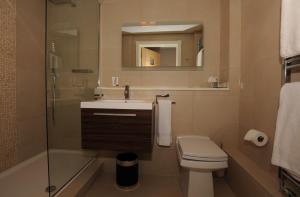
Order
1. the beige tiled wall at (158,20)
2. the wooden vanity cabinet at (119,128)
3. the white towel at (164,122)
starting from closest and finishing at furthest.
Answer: the wooden vanity cabinet at (119,128), the white towel at (164,122), the beige tiled wall at (158,20)

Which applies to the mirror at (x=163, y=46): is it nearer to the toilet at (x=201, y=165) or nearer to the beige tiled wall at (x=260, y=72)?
the beige tiled wall at (x=260, y=72)

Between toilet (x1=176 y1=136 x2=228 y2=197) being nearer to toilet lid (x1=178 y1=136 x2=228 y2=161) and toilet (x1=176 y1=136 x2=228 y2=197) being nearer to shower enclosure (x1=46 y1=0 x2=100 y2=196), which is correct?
toilet lid (x1=178 y1=136 x2=228 y2=161)

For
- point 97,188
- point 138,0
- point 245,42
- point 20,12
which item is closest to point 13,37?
point 20,12

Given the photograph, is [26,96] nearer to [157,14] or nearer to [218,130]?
[157,14]

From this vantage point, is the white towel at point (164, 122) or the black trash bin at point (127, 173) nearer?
the black trash bin at point (127, 173)

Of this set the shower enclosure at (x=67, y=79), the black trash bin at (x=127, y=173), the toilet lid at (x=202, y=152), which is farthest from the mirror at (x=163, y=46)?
the black trash bin at (x=127, y=173)

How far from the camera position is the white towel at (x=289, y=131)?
0.84m

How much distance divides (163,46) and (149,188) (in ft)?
4.95

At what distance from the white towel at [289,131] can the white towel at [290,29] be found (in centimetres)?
20

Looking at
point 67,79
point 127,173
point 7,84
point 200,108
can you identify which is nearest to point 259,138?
point 200,108

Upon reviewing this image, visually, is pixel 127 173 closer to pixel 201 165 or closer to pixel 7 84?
pixel 201 165

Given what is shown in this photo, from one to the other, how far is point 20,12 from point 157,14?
141 cm

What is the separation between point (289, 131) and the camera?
88 centimetres

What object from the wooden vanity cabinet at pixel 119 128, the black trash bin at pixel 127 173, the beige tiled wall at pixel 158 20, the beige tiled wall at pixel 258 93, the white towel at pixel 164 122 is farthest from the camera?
the beige tiled wall at pixel 158 20
